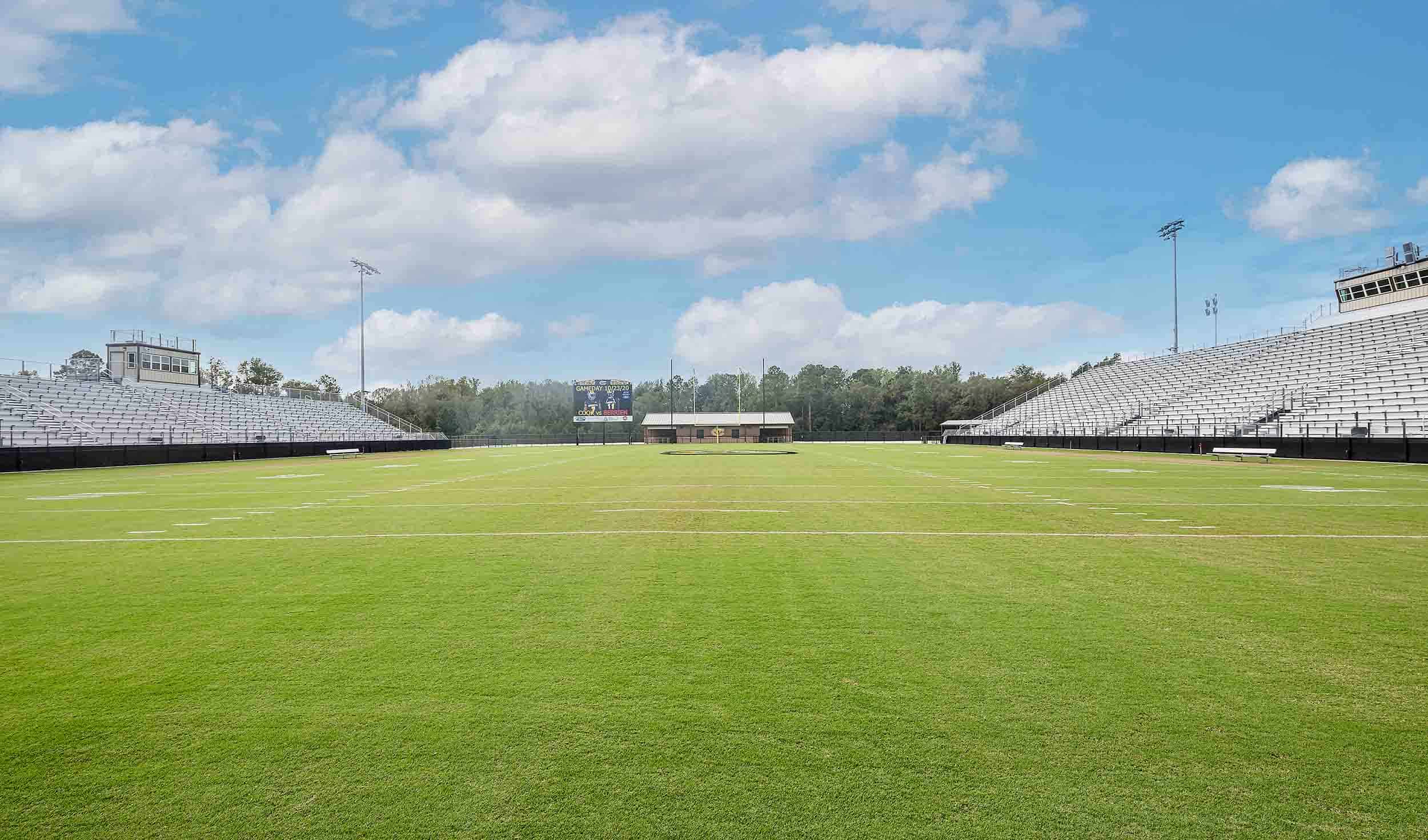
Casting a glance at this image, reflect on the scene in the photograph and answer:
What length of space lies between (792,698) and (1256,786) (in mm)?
1890

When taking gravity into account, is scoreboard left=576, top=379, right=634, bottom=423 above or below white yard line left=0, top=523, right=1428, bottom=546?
above

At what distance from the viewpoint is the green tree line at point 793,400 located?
111 meters

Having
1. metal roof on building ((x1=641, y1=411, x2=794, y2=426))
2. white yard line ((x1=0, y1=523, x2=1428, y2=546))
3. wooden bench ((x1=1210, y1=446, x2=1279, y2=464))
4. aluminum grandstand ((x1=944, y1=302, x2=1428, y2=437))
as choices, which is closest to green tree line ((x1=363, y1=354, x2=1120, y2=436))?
metal roof on building ((x1=641, y1=411, x2=794, y2=426))

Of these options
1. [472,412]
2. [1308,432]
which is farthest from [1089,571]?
[472,412]

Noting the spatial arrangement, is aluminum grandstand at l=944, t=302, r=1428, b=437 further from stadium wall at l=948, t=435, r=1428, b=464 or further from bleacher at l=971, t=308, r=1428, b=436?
stadium wall at l=948, t=435, r=1428, b=464

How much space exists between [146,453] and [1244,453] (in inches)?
1818

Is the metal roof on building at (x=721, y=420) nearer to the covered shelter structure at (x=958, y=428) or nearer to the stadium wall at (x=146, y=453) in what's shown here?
the covered shelter structure at (x=958, y=428)

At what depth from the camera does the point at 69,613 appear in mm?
5953

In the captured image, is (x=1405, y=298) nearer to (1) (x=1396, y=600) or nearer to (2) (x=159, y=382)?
(1) (x=1396, y=600)

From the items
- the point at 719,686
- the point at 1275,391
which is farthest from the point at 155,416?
the point at 1275,391

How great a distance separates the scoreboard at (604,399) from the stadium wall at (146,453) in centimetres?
3276

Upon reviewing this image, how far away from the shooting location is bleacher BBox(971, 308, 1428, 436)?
36.9 m

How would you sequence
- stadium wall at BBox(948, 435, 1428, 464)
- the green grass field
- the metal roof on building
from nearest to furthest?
the green grass field
stadium wall at BBox(948, 435, 1428, 464)
the metal roof on building

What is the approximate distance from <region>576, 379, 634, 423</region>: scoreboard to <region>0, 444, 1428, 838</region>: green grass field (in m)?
73.3
